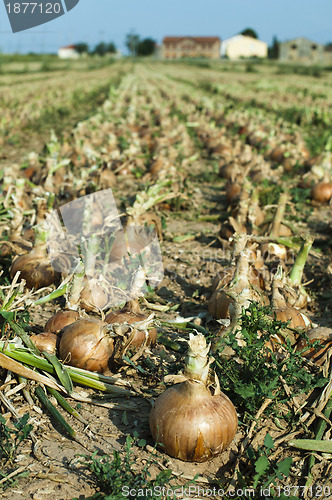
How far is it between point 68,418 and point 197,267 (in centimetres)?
228

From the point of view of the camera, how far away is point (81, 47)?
109m

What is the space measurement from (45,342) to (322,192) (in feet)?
15.2

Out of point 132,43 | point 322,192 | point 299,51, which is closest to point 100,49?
point 132,43

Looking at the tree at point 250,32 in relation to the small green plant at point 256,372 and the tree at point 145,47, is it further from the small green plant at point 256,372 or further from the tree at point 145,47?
the small green plant at point 256,372

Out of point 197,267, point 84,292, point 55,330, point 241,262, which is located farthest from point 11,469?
point 197,267

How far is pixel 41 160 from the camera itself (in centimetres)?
736

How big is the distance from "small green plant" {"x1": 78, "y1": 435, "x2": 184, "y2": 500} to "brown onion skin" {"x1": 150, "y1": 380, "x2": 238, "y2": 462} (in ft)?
0.50

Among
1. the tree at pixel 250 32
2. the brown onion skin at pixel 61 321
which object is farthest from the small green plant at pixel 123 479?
the tree at pixel 250 32

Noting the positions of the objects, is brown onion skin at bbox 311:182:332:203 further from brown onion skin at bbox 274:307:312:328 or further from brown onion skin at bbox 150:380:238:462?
brown onion skin at bbox 150:380:238:462

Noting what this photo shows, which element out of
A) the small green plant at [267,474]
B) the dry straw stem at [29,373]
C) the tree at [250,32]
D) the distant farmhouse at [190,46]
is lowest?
the small green plant at [267,474]

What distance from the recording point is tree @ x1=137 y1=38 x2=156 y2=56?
10606 centimetres

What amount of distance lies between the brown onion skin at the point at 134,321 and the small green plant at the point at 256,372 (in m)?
0.51

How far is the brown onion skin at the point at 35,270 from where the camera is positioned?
380cm

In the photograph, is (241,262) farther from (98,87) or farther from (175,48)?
(175,48)
